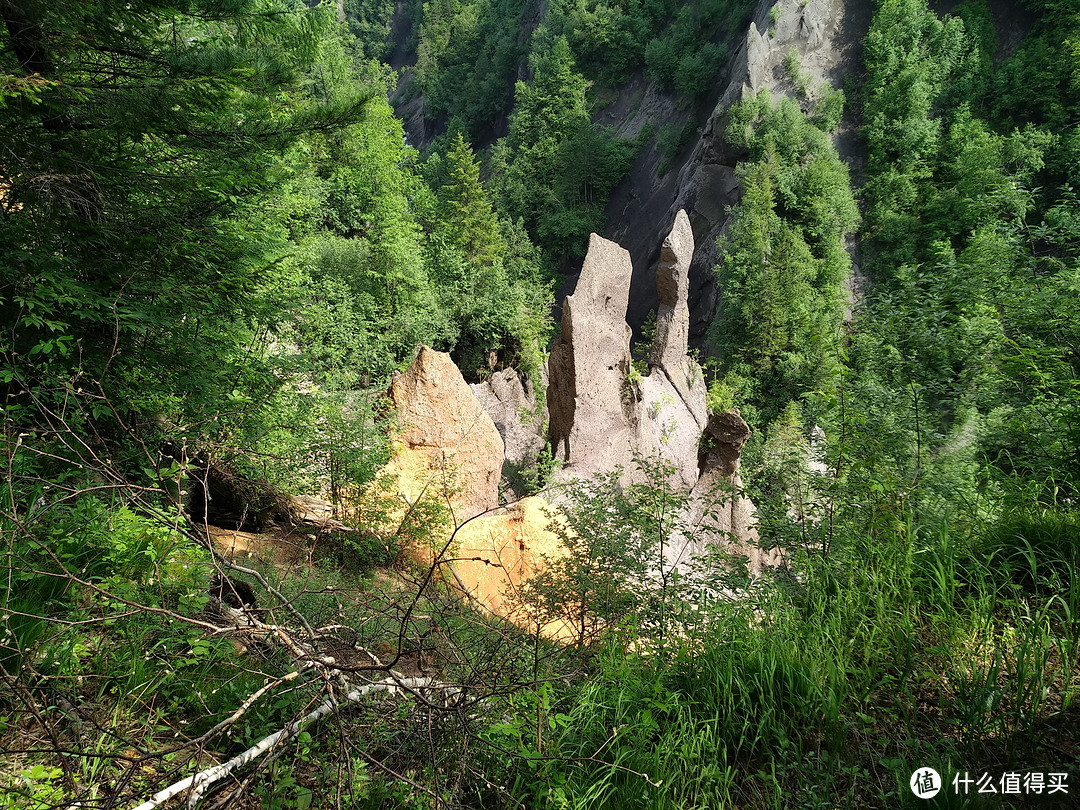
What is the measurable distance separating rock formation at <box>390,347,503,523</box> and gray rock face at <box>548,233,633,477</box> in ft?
6.66

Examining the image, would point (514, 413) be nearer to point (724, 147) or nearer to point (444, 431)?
point (444, 431)

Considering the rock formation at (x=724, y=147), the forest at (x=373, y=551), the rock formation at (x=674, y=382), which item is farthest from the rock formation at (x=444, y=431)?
the rock formation at (x=724, y=147)

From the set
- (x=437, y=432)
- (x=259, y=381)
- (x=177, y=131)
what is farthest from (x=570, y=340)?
(x=177, y=131)

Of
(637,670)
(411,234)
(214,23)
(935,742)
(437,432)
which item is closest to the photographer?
(935,742)

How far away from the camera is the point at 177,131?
377 centimetres

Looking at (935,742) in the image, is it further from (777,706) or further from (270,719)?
(270,719)

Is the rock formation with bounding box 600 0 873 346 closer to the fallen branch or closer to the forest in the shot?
the forest

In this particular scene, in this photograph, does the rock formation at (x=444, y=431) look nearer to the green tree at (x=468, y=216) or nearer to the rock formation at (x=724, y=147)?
the green tree at (x=468, y=216)

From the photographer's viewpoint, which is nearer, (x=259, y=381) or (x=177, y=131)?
(x=177, y=131)

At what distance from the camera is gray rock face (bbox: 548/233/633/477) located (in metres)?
11.0

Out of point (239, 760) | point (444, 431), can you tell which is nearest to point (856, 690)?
point (239, 760)

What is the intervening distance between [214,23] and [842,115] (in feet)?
111

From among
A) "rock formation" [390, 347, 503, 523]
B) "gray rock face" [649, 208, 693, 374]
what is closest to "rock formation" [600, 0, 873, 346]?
"gray rock face" [649, 208, 693, 374]

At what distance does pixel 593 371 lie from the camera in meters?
11.2
